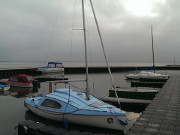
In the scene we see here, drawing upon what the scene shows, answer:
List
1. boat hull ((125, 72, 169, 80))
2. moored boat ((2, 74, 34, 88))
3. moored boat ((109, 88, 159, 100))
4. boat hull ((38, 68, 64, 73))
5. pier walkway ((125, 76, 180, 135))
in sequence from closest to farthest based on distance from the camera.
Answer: pier walkway ((125, 76, 180, 135)) < moored boat ((109, 88, 159, 100)) < moored boat ((2, 74, 34, 88)) < boat hull ((125, 72, 169, 80)) < boat hull ((38, 68, 64, 73))

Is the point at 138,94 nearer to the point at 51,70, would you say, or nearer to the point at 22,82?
the point at 22,82

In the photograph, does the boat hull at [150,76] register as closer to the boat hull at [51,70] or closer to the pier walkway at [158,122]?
the pier walkway at [158,122]

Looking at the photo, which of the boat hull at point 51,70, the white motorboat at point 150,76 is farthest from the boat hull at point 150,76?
the boat hull at point 51,70

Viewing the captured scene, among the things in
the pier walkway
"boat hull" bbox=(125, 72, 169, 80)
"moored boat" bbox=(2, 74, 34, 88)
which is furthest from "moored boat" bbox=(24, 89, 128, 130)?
"boat hull" bbox=(125, 72, 169, 80)

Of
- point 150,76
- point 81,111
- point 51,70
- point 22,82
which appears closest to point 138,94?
point 81,111

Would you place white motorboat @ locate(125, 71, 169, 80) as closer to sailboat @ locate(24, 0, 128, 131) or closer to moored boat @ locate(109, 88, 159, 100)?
moored boat @ locate(109, 88, 159, 100)

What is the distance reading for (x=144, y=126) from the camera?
5961 mm

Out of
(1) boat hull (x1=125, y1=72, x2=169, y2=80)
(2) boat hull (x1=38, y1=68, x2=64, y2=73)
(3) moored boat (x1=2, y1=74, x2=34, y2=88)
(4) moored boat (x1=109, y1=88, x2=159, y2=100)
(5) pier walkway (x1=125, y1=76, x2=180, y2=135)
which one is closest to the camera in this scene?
(5) pier walkway (x1=125, y1=76, x2=180, y2=135)

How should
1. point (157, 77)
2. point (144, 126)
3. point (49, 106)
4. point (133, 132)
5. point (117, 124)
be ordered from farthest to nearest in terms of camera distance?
point (157, 77) → point (49, 106) → point (117, 124) → point (144, 126) → point (133, 132)

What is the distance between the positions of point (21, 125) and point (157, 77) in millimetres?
31434

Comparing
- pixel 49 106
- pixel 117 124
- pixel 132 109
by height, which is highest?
pixel 49 106

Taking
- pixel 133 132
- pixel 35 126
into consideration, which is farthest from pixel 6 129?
pixel 133 132

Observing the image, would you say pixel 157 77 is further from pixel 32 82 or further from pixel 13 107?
pixel 13 107

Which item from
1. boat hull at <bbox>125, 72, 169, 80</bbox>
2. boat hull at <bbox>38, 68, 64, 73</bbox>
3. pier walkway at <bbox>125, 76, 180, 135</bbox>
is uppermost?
boat hull at <bbox>38, 68, 64, 73</bbox>
